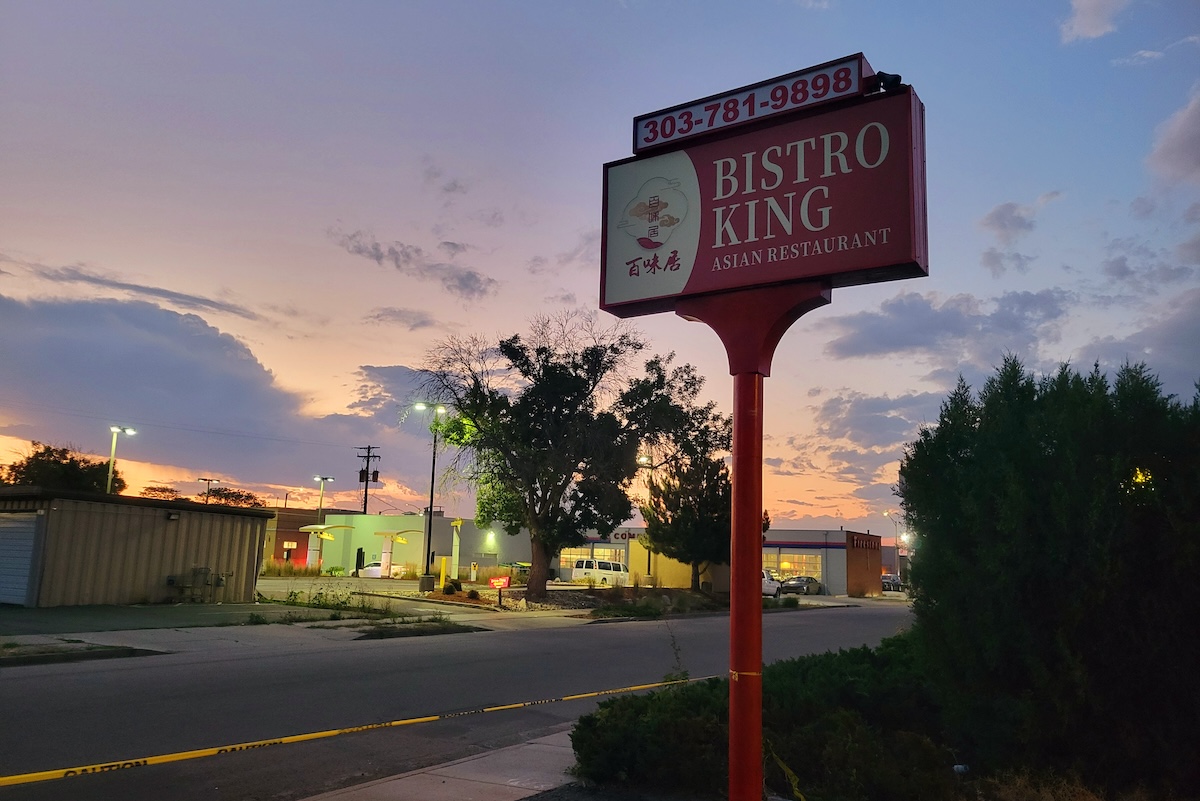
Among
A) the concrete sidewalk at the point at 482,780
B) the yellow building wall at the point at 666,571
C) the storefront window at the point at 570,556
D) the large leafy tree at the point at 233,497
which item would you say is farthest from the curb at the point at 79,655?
the large leafy tree at the point at 233,497

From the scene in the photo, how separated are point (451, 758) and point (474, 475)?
26675 mm

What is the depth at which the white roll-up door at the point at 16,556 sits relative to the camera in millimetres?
22781

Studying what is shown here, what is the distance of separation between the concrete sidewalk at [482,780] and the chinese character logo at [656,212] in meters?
4.15

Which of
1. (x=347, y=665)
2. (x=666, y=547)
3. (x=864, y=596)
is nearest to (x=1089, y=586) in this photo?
(x=347, y=665)

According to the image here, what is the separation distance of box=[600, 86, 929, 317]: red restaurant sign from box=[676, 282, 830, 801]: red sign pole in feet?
0.45

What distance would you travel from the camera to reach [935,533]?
6.74m

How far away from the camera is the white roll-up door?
22781mm

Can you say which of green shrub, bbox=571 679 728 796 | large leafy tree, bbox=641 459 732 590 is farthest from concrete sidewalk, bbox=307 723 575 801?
large leafy tree, bbox=641 459 732 590

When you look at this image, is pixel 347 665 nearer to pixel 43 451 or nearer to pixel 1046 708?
pixel 1046 708

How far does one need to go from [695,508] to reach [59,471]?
38541mm

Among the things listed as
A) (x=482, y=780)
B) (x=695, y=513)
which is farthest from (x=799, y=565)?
(x=482, y=780)

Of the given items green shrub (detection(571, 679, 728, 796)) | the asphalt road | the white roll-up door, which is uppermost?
the white roll-up door

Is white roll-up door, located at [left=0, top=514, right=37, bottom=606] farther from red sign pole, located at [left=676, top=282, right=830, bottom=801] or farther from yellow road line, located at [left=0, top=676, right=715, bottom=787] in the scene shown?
red sign pole, located at [left=676, top=282, right=830, bottom=801]

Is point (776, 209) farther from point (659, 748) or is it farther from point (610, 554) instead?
point (610, 554)
